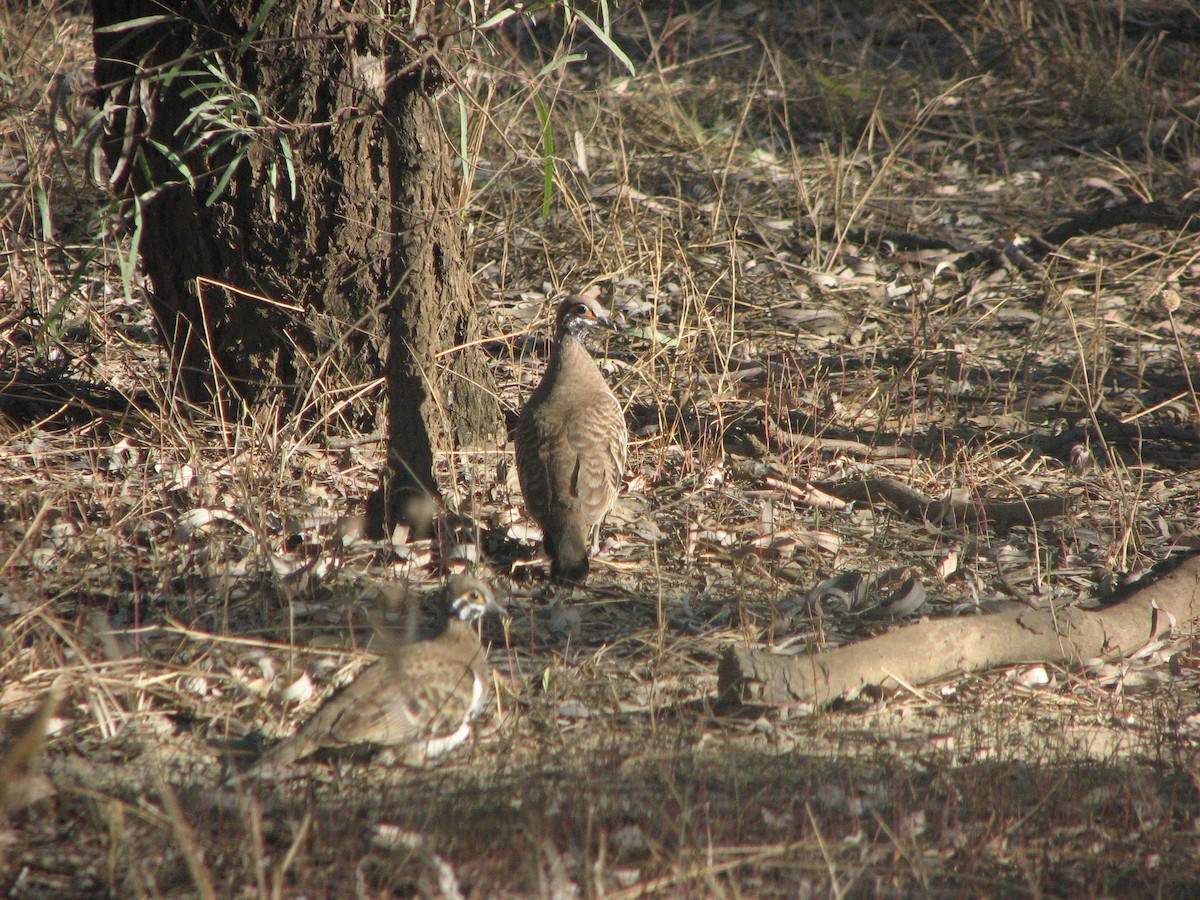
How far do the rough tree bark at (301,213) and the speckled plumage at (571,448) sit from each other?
1.44ft

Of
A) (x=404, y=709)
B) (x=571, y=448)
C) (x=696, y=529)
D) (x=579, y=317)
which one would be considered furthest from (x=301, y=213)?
(x=404, y=709)

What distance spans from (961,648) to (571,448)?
201 cm

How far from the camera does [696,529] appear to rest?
5879 mm

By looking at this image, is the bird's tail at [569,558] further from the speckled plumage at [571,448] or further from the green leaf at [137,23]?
the green leaf at [137,23]

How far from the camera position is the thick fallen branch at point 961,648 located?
415cm

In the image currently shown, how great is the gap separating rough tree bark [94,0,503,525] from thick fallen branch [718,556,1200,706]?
76.9 inches

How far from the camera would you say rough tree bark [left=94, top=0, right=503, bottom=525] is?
549 cm

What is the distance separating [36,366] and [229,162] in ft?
5.76

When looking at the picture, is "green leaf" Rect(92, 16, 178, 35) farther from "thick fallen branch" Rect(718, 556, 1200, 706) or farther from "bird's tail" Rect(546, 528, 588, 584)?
"thick fallen branch" Rect(718, 556, 1200, 706)

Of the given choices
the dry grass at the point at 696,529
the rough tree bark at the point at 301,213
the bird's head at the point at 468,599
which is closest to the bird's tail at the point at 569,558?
the dry grass at the point at 696,529

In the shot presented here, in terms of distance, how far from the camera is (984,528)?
5.94 meters

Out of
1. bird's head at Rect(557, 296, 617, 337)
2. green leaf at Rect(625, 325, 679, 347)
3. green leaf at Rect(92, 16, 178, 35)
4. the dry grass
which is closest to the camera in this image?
the dry grass

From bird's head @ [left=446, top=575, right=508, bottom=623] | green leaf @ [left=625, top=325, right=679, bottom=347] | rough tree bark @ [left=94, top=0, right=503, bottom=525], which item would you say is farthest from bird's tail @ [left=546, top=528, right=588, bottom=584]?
green leaf @ [left=625, top=325, right=679, bottom=347]

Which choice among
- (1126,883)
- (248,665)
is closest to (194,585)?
(248,665)
